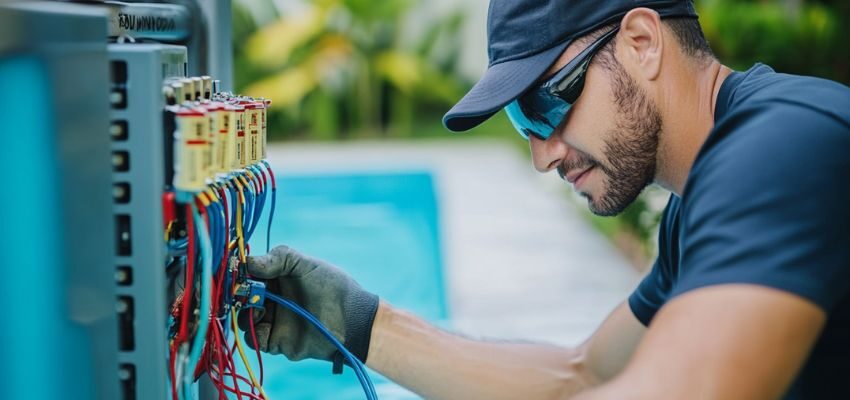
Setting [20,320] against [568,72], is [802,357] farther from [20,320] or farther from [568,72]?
[20,320]

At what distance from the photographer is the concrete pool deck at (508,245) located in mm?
4051

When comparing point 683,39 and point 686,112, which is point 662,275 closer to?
point 686,112

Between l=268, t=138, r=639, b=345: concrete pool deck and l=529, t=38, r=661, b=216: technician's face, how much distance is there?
1445 mm

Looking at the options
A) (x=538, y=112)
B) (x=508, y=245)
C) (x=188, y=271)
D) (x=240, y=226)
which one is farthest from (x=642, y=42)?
(x=508, y=245)

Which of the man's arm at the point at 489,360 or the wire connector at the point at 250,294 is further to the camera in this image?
the man's arm at the point at 489,360

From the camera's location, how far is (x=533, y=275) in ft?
16.3

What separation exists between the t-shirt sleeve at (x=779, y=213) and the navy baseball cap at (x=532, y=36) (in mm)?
359

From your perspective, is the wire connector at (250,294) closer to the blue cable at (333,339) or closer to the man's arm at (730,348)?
the blue cable at (333,339)

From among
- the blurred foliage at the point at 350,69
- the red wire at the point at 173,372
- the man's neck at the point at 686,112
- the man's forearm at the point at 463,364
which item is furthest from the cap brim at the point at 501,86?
the blurred foliage at the point at 350,69

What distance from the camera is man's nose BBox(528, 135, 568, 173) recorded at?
159 cm

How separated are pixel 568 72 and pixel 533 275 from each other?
356 cm

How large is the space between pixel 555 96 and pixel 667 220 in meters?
0.41

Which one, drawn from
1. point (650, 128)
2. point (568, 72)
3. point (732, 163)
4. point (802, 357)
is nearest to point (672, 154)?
point (650, 128)

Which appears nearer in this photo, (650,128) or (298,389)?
(650,128)
